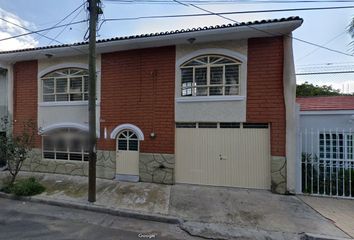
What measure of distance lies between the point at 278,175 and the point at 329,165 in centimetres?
170

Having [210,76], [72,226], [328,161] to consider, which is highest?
[210,76]

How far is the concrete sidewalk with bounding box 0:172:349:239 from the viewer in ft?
20.7

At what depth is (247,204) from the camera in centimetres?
799

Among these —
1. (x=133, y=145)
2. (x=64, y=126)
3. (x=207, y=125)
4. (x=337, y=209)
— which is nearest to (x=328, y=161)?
(x=337, y=209)

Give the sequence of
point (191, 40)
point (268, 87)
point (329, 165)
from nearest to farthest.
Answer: point (329, 165), point (268, 87), point (191, 40)

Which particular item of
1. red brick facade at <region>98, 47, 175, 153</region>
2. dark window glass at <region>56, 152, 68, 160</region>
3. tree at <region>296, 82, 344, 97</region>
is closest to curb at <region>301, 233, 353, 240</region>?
red brick facade at <region>98, 47, 175, 153</region>

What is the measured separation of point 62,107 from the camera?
471 inches

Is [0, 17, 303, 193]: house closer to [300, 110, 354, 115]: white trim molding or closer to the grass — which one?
[300, 110, 354, 115]: white trim molding

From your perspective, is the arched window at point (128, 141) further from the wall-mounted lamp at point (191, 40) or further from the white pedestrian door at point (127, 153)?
the wall-mounted lamp at point (191, 40)

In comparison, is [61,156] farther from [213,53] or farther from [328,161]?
[328,161]

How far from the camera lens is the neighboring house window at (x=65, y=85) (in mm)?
11758

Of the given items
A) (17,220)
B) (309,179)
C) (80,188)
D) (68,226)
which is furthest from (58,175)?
(309,179)

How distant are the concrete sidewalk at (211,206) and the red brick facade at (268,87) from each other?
6.81ft

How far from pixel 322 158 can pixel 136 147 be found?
22.5 feet
